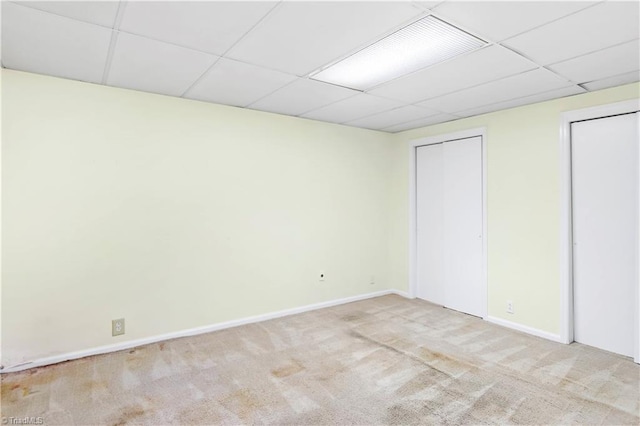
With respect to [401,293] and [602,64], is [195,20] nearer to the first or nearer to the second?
[602,64]

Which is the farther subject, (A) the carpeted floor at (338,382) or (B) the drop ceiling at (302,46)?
(A) the carpeted floor at (338,382)

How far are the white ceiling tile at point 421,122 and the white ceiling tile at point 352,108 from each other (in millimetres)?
741

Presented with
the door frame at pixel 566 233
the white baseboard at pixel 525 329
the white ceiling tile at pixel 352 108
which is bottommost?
the white baseboard at pixel 525 329

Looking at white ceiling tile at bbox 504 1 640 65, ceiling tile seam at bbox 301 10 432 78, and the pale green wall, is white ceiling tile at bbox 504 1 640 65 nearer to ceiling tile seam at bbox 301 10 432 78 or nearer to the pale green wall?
ceiling tile seam at bbox 301 10 432 78

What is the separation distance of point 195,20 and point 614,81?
132 inches

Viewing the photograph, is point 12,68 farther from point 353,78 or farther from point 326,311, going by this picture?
point 326,311

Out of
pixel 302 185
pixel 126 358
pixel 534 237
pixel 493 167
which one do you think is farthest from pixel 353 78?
pixel 126 358

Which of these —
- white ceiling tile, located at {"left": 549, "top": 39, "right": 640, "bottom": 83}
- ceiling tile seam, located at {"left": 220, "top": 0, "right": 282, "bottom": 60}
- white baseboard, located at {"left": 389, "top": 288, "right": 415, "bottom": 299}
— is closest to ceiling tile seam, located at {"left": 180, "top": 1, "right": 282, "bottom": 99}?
ceiling tile seam, located at {"left": 220, "top": 0, "right": 282, "bottom": 60}

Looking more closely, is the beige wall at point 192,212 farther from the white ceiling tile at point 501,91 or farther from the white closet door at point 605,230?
the white ceiling tile at point 501,91

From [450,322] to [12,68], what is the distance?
4739mm

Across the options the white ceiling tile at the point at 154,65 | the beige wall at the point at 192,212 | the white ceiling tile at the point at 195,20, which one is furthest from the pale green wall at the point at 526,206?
the white ceiling tile at the point at 154,65

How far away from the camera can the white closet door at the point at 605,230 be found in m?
3.06

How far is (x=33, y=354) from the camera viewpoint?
112 inches

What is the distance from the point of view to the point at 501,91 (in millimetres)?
3207
